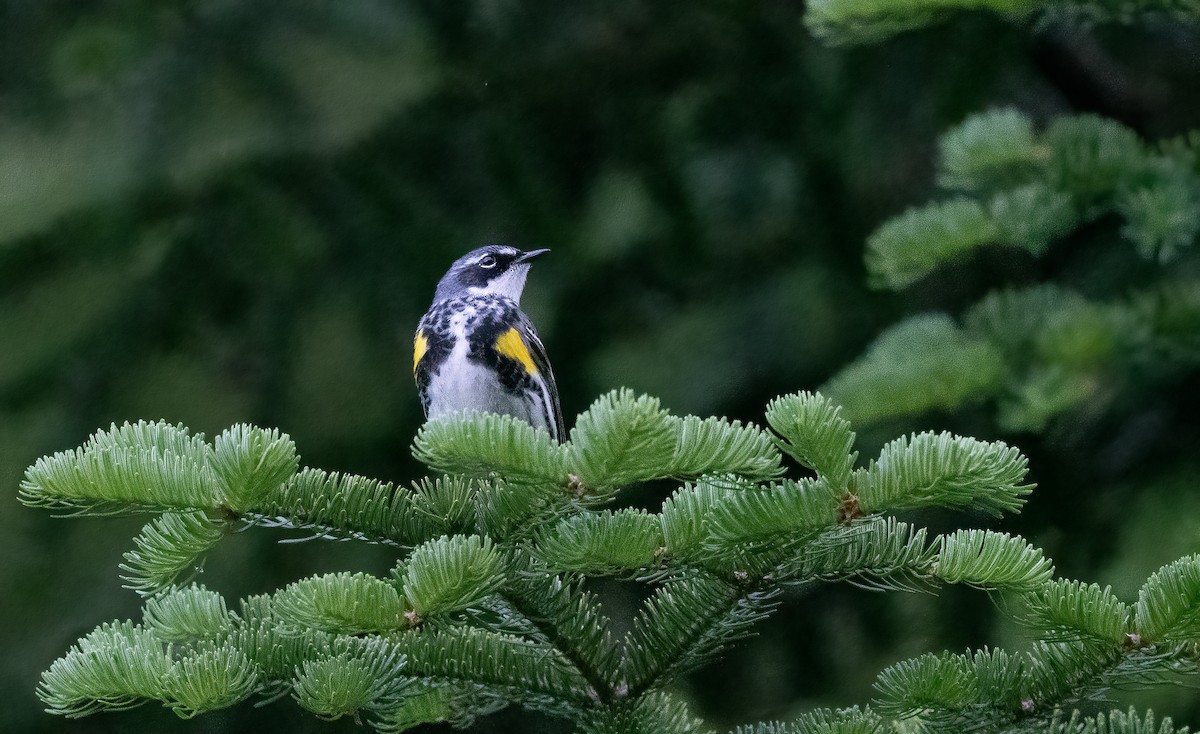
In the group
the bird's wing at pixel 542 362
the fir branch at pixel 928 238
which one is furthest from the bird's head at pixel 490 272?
the fir branch at pixel 928 238

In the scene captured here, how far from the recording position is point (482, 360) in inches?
119

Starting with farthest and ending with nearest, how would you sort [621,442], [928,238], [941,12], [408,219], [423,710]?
[408,219] < [928,238] < [941,12] < [423,710] < [621,442]

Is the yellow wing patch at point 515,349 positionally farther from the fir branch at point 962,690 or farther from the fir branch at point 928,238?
the fir branch at point 962,690

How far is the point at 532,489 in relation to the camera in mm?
1400

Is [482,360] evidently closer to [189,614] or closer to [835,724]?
[189,614]

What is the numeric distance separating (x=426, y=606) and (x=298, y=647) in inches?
8.5

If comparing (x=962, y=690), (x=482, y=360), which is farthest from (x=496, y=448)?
(x=482, y=360)

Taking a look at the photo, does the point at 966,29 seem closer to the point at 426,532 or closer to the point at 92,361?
the point at 426,532

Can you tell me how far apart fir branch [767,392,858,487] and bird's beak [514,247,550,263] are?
205cm

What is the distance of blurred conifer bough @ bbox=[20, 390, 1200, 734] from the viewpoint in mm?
1307

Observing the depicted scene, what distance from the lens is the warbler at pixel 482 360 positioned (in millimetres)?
3004

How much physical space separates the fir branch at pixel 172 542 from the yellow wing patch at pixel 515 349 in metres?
1.64

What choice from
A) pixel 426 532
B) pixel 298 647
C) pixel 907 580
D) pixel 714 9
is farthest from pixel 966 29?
pixel 298 647

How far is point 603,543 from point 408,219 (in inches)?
81.4
